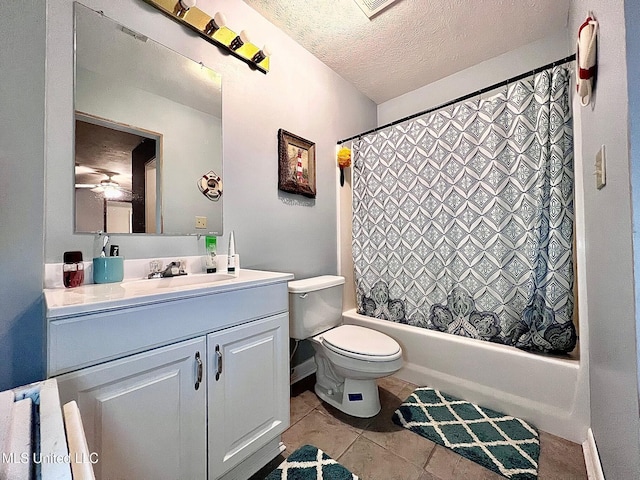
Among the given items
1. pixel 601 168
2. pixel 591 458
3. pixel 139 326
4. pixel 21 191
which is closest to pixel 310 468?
pixel 139 326

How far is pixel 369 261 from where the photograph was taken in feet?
6.87

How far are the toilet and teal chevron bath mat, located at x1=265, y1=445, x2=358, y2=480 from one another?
1.14 ft

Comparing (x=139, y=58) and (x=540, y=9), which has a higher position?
(x=540, y=9)

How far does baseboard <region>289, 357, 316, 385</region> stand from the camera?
1.83 meters

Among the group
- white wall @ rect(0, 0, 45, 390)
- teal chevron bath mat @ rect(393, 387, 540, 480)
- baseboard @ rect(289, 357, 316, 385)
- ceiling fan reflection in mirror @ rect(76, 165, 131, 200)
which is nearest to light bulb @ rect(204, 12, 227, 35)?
white wall @ rect(0, 0, 45, 390)

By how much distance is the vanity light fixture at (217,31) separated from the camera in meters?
1.28

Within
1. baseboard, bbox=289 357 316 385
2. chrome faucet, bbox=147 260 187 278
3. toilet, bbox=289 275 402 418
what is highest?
chrome faucet, bbox=147 260 187 278

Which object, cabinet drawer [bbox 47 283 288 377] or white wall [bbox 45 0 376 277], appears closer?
cabinet drawer [bbox 47 283 288 377]

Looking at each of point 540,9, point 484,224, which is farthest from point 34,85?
point 540,9

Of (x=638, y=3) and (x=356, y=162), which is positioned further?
(x=356, y=162)

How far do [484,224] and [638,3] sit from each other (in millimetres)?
1080

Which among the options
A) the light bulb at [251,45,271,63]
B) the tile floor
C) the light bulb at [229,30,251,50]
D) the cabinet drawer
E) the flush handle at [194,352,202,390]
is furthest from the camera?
the light bulb at [251,45,271,63]

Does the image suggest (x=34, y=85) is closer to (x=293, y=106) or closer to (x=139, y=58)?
(x=139, y=58)
